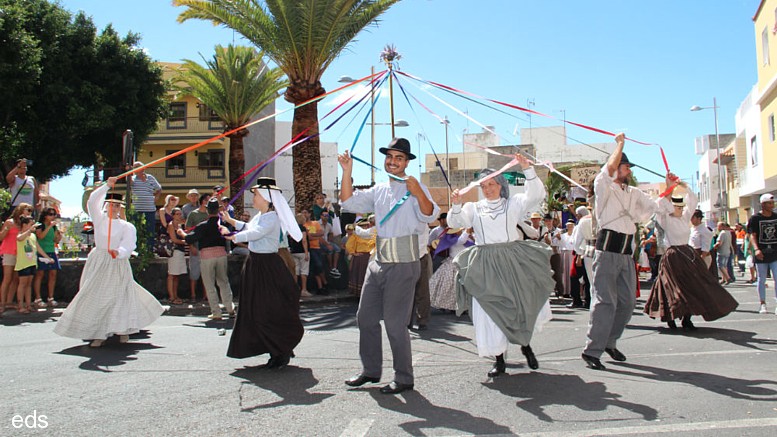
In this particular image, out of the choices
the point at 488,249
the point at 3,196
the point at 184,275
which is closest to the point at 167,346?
the point at 488,249

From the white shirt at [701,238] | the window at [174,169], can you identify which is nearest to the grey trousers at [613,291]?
the white shirt at [701,238]

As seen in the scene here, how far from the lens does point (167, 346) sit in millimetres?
7480

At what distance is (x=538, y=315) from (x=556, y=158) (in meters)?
61.8

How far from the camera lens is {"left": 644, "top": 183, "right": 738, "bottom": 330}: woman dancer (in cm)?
798

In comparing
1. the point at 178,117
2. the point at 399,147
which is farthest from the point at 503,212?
the point at 178,117

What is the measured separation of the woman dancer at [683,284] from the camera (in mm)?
7984

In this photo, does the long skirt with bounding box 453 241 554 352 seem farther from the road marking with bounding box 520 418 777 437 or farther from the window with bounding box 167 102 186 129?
the window with bounding box 167 102 186 129

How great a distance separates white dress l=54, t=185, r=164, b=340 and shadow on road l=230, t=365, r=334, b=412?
7.47ft

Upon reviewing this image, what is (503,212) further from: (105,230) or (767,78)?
(767,78)

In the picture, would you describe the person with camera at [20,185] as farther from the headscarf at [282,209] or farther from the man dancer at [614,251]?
the man dancer at [614,251]

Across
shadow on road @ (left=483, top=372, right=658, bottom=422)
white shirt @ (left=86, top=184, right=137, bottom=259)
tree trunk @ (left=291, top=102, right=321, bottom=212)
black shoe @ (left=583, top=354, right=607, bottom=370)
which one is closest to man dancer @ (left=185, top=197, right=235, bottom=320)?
white shirt @ (left=86, top=184, right=137, bottom=259)

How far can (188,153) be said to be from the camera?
43062mm

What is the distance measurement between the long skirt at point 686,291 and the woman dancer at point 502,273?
3096mm

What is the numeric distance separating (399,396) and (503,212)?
1.99 m
